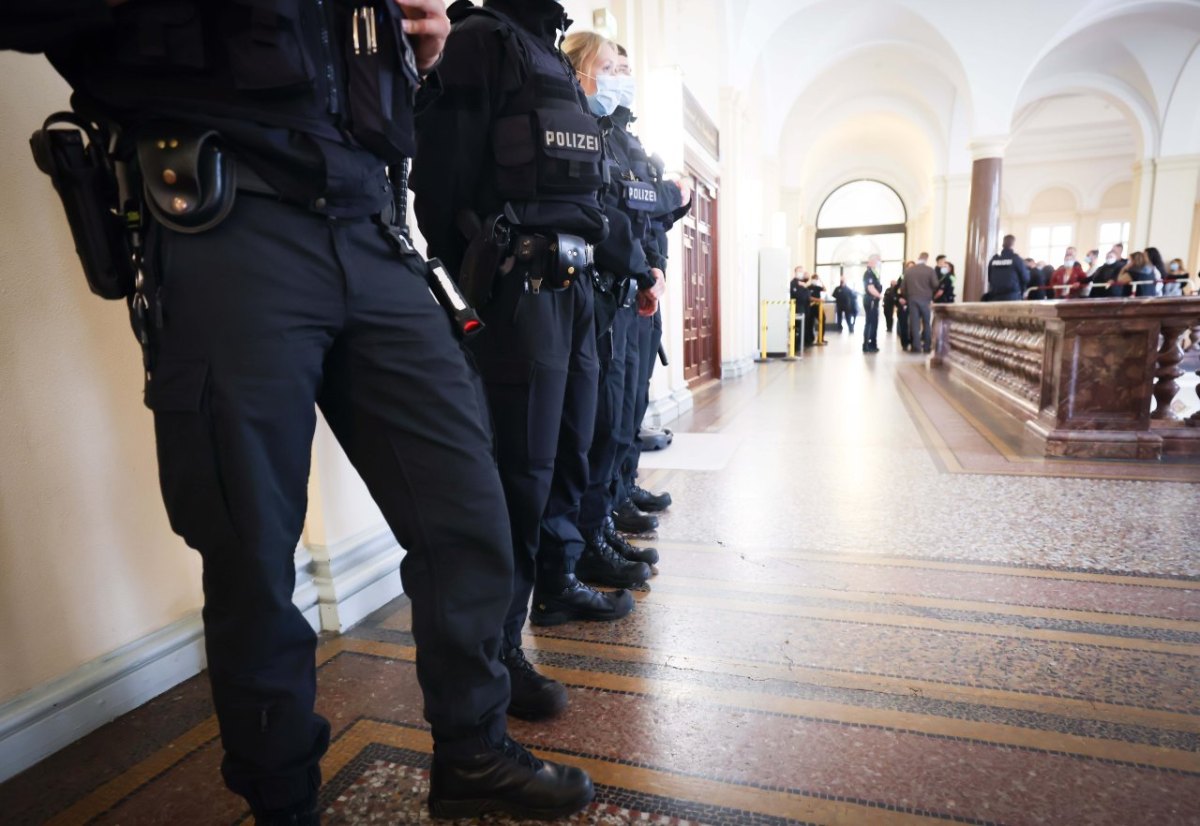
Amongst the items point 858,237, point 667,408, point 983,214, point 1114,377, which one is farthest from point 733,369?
point 858,237

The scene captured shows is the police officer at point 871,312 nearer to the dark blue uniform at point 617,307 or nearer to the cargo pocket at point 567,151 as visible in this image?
the dark blue uniform at point 617,307

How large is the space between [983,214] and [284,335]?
1219 centimetres

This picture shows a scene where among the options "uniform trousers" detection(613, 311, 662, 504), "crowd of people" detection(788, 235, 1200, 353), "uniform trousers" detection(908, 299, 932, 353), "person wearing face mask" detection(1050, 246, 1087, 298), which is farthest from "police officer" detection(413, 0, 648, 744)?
"person wearing face mask" detection(1050, 246, 1087, 298)

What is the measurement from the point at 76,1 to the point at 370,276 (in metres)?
0.44

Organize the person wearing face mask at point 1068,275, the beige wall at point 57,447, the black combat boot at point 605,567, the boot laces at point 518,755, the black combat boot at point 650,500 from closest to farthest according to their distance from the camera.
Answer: the boot laces at point 518,755, the beige wall at point 57,447, the black combat boot at point 605,567, the black combat boot at point 650,500, the person wearing face mask at point 1068,275

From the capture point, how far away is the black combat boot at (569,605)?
200 centimetres

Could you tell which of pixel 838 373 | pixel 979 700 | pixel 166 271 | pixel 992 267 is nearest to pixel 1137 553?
pixel 979 700

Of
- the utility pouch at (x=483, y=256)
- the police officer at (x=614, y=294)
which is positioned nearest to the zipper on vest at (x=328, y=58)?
the utility pouch at (x=483, y=256)

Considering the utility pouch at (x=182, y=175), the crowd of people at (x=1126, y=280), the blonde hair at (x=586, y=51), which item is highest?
the blonde hair at (x=586, y=51)

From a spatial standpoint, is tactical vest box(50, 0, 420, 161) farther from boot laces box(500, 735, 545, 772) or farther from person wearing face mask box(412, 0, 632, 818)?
boot laces box(500, 735, 545, 772)

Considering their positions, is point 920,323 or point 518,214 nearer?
point 518,214

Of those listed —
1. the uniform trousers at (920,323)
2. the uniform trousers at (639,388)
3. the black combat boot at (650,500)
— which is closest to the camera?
the uniform trousers at (639,388)

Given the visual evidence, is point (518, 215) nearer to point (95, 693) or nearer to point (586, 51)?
point (586, 51)

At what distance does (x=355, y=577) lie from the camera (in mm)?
2066
